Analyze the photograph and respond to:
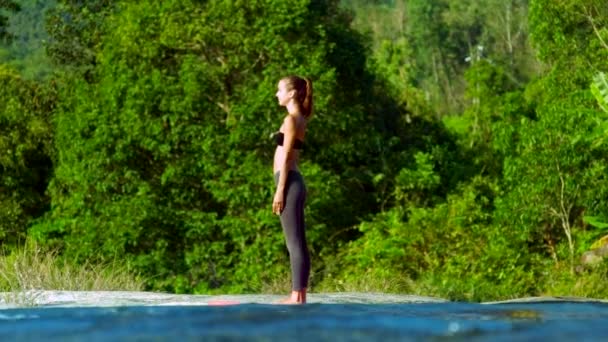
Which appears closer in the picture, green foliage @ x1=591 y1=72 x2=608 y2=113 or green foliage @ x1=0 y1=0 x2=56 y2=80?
green foliage @ x1=591 y1=72 x2=608 y2=113

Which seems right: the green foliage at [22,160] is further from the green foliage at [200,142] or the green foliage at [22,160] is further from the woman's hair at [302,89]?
the woman's hair at [302,89]

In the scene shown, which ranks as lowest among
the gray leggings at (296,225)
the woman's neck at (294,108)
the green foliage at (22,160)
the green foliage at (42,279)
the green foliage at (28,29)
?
the green foliage at (42,279)

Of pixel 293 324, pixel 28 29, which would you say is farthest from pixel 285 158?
pixel 28 29

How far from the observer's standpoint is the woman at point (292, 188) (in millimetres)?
8578

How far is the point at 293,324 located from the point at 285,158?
2.32 meters

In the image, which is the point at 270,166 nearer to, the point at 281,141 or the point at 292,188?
the point at 281,141

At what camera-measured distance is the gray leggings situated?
8.59m

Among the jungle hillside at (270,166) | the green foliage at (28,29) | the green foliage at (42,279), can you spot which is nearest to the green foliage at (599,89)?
the jungle hillside at (270,166)

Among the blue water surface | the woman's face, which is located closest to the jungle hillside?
the woman's face

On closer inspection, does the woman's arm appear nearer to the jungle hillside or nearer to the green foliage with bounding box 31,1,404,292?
the jungle hillside

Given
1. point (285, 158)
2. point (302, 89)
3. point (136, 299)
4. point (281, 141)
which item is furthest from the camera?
point (136, 299)

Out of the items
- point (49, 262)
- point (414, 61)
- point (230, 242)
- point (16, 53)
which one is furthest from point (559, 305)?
point (16, 53)

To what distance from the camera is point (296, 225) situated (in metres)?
8.62

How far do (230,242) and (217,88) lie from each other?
305 cm
